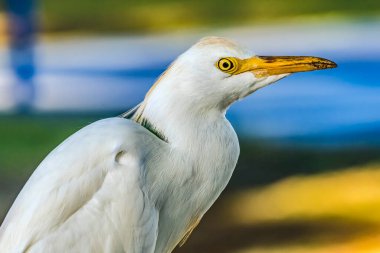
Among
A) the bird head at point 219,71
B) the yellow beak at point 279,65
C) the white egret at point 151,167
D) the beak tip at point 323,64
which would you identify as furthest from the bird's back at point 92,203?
the beak tip at point 323,64

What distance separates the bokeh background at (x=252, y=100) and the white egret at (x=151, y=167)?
1.27 m

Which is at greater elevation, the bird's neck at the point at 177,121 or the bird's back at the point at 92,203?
the bird's neck at the point at 177,121

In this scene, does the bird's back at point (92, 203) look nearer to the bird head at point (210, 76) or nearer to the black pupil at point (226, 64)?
the bird head at point (210, 76)

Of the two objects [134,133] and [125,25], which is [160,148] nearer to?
[134,133]

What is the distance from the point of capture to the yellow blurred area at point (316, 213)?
278cm

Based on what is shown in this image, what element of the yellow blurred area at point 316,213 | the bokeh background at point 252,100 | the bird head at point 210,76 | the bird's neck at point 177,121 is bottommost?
the yellow blurred area at point 316,213

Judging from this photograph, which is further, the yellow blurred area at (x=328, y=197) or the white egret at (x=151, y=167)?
the yellow blurred area at (x=328, y=197)

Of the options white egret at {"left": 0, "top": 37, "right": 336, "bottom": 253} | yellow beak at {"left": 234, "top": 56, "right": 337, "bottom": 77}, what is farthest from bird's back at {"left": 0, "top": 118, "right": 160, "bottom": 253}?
yellow beak at {"left": 234, "top": 56, "right": 337, "bottom": 77}

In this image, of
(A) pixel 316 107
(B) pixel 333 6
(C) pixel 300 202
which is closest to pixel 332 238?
(C) pixel 300 202

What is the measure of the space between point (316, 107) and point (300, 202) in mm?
326

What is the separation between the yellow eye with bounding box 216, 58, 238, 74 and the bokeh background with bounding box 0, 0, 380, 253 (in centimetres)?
131

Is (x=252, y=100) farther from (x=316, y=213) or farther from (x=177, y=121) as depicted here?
(x=177, y=121)

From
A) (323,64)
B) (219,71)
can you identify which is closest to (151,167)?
(219,71)

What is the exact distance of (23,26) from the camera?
9.55 ft
